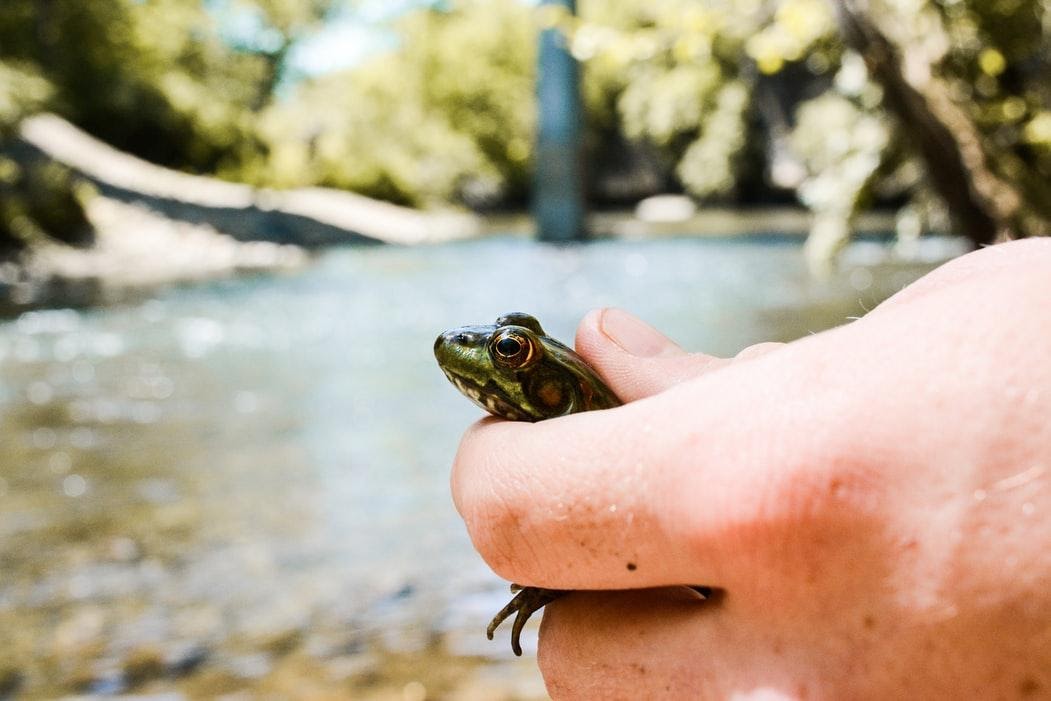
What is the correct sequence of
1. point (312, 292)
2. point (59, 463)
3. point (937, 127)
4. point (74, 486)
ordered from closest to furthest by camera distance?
1. point (937, 127)
2. point (74, 486)
3. point (59, 463)
4. point (312, 292)

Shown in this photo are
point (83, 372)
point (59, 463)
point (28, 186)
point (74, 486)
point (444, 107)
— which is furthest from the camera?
point (444, 107)

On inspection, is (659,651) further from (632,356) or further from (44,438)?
(44,438)

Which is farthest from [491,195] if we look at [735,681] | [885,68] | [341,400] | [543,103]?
[735,681]

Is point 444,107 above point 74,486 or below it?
above

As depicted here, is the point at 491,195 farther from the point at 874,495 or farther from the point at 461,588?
the point at 874,495

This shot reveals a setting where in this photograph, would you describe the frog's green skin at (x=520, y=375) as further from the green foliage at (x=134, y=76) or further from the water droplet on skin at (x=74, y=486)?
the green foliage at (x=134, y=76)

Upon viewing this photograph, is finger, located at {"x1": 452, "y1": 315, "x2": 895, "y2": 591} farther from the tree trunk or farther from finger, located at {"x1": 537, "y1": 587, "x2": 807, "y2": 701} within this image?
the tree trunk

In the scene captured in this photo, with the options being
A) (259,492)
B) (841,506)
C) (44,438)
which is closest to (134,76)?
(44,438)

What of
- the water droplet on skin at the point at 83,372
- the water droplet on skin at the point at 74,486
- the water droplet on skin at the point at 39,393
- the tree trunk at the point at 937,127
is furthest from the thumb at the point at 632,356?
the water droplet on skin at the point at 83,372
